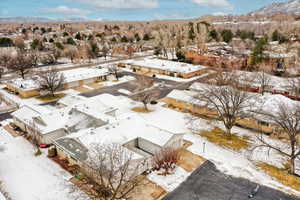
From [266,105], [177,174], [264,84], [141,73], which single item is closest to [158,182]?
[177,174]

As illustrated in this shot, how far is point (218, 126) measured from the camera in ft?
92.5

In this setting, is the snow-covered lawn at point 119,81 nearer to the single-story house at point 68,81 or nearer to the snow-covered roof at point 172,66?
the single-story house at point 68,81

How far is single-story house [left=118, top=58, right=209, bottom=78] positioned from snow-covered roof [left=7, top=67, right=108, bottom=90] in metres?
10.5

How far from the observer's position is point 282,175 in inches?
738

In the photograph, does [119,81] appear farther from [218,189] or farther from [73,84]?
[218,189]

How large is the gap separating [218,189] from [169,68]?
133 feet

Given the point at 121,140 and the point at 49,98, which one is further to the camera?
the point at 49,98

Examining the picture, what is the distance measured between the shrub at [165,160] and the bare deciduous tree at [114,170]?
114 centimetres

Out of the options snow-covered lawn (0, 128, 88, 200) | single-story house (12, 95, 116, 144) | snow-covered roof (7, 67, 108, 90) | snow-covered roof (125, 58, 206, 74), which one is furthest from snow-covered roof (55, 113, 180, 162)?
snow-covered roof (125, 58, 206, 74)

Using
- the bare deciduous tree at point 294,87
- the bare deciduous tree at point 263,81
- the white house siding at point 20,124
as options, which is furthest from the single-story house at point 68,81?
the bare deciduous tree at point 294,87

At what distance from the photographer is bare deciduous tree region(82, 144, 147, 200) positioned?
611 inches

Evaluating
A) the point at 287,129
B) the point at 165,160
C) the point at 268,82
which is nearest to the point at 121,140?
the point at 165,160

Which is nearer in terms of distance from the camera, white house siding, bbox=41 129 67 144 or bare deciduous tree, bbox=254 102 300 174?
bare deciduous tree, bbox=254 102 300 174

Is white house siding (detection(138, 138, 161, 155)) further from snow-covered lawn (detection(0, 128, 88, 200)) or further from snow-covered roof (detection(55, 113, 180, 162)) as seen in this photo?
snow-covered lawn (detection(0, 128, 88, 200))
